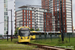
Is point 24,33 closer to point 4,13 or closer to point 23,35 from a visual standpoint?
point 23,35

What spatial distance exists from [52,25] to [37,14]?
13715 mm

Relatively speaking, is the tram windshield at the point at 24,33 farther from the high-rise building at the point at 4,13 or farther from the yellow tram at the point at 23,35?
the high-rise building at the point at 4,13

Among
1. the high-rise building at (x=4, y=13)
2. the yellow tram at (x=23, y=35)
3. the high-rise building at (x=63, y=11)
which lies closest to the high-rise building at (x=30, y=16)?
the high-rise building at (x=63, y=11)

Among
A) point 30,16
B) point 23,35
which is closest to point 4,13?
point 30,16

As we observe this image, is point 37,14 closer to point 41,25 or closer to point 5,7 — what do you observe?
point 41,25

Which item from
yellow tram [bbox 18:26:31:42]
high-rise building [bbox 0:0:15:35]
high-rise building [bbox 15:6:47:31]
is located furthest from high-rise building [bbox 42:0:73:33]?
yellow tram [bbox 18:26:31:42]

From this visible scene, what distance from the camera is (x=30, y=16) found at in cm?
11875

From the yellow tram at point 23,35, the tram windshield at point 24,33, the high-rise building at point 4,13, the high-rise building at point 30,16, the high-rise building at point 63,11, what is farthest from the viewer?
the high-rise building at point 30,16

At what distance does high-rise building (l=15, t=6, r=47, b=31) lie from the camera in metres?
116

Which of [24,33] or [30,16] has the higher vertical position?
[30,16]

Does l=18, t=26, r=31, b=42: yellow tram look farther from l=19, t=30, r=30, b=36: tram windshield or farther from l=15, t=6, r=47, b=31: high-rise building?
l=15, t=6, r=47, b=31: high-rise building

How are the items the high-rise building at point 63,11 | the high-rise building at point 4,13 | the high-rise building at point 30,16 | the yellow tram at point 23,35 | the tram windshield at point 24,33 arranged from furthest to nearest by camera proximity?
the high-rise building at point 30,16, the high-rise building at point 63,11, the high-rise building at point 4,13, the tram windshield at point 24,33, the yellow tram at point 23,35

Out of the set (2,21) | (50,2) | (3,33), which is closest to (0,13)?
(2,21)

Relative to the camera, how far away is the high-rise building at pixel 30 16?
11581cm
